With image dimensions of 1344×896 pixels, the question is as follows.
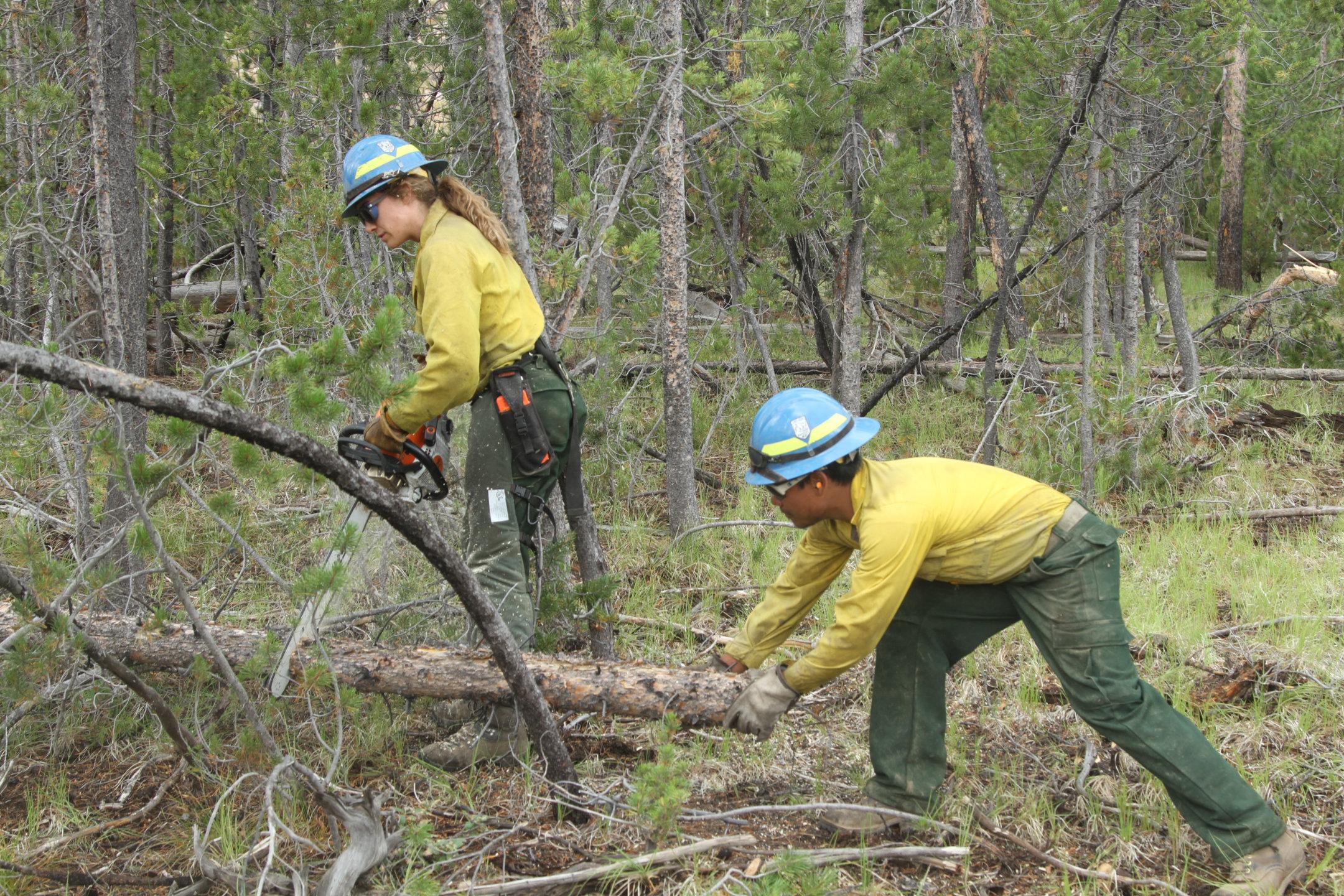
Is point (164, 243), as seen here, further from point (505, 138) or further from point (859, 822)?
point (859, 822)

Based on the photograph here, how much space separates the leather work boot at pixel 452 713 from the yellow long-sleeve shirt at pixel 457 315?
4.18 ft

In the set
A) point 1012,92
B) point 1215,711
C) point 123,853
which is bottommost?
point 1215,711

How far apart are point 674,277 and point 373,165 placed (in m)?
2.59

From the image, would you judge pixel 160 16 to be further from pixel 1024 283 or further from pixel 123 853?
pixel 1024 283

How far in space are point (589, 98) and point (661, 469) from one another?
10.6ft

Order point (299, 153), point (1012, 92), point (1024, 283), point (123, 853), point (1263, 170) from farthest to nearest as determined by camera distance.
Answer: point (1263, 170) → point (1024, 283) → point (1012, 92) → point (299, 153) → point (123, 853)

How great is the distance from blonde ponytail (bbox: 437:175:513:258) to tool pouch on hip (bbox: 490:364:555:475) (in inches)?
19.0

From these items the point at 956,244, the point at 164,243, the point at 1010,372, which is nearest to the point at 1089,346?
the point at 1010,372

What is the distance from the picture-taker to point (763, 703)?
3326 millimetres

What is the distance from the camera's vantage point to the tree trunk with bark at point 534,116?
5.39 m

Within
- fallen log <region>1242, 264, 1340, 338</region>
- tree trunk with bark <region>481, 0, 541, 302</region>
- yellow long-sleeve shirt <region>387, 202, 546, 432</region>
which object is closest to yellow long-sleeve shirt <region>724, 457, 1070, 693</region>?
yellow long-sleeve shirt <region>387, 202, 546, 432</region>

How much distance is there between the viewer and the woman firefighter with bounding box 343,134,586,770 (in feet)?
12.3

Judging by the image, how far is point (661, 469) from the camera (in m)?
7.75

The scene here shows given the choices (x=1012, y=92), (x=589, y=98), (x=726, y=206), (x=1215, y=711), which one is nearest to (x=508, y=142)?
(x=589, y=98)
